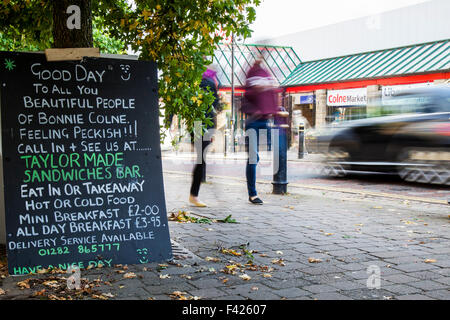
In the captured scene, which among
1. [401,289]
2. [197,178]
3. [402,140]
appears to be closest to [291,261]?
[401,289]

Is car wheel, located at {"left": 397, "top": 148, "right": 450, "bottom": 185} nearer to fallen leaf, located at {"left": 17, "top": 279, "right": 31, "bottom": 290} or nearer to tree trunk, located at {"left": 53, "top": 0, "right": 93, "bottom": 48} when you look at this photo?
tree trunk, located at {"left": 53, "top": 0, "right": 93, "bottom": 48}

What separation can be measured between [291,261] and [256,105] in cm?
323

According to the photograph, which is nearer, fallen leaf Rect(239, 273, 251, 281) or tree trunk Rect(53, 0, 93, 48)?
fallen leaf Rect(239, 273, 251, 281)

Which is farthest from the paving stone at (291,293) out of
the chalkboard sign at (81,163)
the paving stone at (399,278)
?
the chalkboard sign at (81,163)

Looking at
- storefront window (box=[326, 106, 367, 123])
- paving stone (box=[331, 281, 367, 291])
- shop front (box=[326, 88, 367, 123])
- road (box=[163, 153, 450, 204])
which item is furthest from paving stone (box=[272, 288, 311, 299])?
storefront window (box=[326, 106, 367, 123])

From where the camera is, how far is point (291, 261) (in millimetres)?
4012

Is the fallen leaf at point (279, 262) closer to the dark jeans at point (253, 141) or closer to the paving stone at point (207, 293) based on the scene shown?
the paving stone at point (207, 293)

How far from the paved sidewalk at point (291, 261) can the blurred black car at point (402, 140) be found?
234 centimetres

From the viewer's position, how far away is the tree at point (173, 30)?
436 centimetres

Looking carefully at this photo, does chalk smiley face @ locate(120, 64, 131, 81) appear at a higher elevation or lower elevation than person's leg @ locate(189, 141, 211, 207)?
higher

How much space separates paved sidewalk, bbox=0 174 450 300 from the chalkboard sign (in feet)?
0.74

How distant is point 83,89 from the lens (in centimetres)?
382

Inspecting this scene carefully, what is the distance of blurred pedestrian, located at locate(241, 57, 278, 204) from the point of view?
6.82 m
